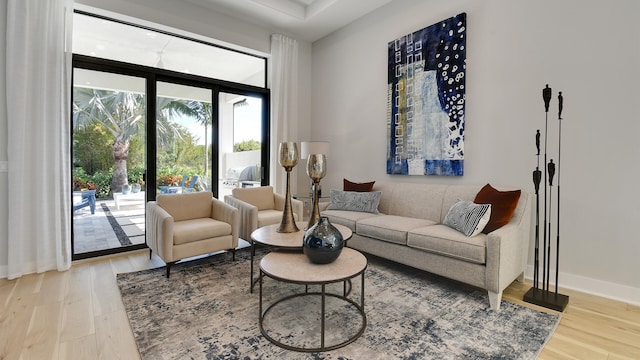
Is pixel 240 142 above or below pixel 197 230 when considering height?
above

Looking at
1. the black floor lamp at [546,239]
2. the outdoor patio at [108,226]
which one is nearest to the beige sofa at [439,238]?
the black floor lamp at [546,239]

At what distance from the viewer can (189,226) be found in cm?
320

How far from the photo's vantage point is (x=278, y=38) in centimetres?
485

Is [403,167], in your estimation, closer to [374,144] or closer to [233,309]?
[374,144]

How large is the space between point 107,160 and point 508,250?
4.26 meters

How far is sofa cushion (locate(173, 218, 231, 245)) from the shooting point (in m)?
3.01

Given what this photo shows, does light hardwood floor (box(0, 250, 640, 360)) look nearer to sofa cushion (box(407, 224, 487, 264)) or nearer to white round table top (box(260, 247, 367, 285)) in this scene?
sofa cushion (box(407, 224, 487, 264))

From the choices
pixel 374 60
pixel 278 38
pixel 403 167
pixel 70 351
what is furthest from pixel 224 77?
pixel 70 351

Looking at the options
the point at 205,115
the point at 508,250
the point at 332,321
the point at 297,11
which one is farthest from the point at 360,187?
the point at 297,11

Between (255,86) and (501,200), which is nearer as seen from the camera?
(501,200)

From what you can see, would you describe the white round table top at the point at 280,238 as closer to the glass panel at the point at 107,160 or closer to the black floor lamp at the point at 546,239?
the black floor lamp at the point at 546,239

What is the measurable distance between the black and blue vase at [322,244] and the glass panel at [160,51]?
3.33 metres

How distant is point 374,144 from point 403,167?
611mm

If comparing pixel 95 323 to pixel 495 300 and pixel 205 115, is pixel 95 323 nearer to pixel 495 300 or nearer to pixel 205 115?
pixel 495 300
